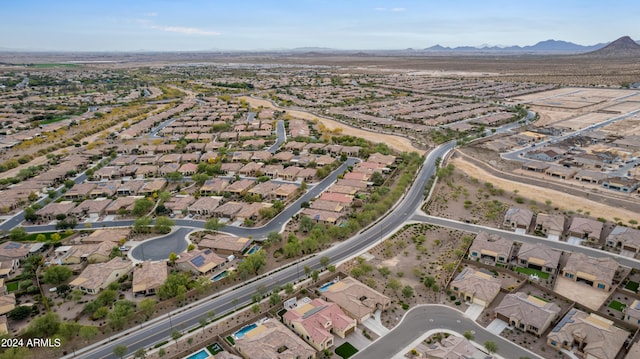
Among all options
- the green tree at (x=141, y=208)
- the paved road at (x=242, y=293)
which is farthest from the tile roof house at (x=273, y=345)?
the green tree at (x=141, y=208)

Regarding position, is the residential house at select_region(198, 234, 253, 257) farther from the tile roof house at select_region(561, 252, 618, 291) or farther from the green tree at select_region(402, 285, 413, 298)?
the tile roof house at select_region(561, 252, 618, 291)

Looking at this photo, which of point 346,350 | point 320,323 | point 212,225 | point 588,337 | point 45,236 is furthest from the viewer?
point 45,236

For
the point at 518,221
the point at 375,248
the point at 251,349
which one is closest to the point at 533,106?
the point at 518,221

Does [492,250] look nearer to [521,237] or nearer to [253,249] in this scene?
[521,237]

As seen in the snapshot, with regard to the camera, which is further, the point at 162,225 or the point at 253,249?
the point at 162,225

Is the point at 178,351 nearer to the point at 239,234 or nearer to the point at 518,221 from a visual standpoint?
the point at 239,234

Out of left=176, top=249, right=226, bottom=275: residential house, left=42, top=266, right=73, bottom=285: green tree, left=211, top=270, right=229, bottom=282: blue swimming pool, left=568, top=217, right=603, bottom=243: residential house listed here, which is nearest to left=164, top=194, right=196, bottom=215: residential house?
left=176, top=249, right=226, bottom=275: residential house

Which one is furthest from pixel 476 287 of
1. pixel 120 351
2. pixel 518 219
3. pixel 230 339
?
pixel 120 351

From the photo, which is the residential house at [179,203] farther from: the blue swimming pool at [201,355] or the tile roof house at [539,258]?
the tile roof house at [539,258]
